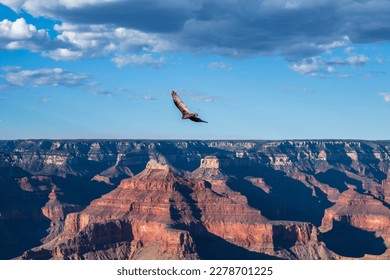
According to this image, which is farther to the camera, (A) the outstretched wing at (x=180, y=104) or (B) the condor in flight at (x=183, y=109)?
(A) the outstretched wing at (x=180, y=104)

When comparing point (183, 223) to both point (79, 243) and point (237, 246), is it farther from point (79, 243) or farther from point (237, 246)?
point (79, 243)

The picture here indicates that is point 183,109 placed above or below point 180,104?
below

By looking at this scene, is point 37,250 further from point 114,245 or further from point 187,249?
point 187,249

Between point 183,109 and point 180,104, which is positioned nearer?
point 180,104

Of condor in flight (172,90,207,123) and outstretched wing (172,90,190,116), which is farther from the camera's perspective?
outstretched wing (172,90,190,116)
